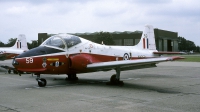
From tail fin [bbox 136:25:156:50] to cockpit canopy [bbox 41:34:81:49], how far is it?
566 centimetres

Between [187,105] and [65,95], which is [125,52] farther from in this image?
[187,105]

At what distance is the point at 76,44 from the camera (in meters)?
12.1

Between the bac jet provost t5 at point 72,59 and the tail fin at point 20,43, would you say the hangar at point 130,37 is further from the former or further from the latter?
the bac jet provost t5 at point 72,59

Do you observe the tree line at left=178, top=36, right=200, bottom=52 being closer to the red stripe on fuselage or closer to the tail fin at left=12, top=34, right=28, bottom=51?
the tail fin at left=12, top=34, right=28, bottom=51

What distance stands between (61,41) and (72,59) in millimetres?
952

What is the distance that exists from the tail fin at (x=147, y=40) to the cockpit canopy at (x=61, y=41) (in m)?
5.66

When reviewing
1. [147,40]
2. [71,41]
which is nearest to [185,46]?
[147,40]

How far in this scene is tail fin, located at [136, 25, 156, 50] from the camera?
54.0 ft

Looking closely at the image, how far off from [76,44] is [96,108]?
5.88 m

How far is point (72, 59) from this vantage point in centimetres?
1168

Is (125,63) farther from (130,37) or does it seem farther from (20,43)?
(130,37)

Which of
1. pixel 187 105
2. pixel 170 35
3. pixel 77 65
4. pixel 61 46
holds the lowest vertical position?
pixel 187 105

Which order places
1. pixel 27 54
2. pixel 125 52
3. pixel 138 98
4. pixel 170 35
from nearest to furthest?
pixel 138 98
pixel 27 54
pixel 125 52
pixel 170 35

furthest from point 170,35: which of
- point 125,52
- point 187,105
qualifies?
point 187,105
